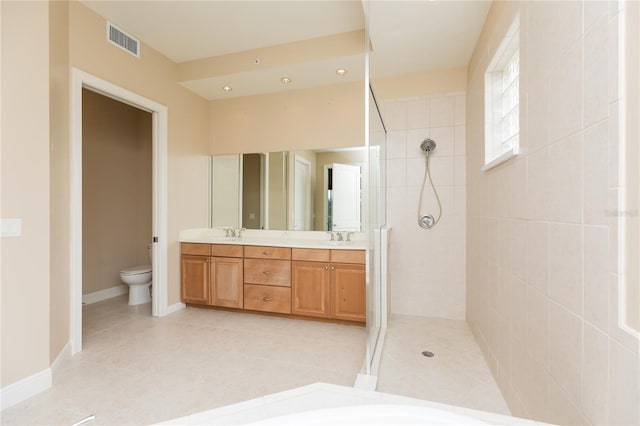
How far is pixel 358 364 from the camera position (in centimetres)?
204

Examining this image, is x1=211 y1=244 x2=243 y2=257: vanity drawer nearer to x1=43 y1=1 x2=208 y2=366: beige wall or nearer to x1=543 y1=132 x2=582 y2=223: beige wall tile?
x1=43 y1=1 x2=208 y2=366: beige wall

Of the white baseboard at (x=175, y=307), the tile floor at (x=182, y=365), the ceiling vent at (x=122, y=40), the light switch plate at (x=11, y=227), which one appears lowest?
the tile floor at (x=182, y=365)

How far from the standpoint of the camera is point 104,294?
3.55 metres

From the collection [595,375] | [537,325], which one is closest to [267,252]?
[537,325]

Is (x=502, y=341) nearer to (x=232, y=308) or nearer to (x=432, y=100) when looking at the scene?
(x=432, y=100)

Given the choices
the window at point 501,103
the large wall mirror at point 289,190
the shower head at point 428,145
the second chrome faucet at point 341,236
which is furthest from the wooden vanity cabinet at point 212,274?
the window at point 501,103

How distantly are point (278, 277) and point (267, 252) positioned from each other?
28 cm

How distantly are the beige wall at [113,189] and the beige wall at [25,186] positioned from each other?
75.6 inches

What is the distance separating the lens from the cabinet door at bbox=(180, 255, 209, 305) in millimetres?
3111

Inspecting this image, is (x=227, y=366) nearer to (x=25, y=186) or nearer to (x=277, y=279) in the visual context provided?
(x=277, y=279)

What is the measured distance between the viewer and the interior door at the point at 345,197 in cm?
312

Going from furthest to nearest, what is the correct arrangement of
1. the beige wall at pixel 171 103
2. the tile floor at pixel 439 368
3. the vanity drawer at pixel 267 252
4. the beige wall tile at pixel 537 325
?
the vanity drawer at pixel 267 252 < the beige wall at pixel 171 103 < the tile floor at pixel 439 368 < the beige wall tile at pixel 537 325

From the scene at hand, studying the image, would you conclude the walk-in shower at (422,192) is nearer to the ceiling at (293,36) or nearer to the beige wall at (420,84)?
the beige wall at (420,84)

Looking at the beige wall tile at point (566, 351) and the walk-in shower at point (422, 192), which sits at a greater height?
the walk-in shower at point (422, 192)
